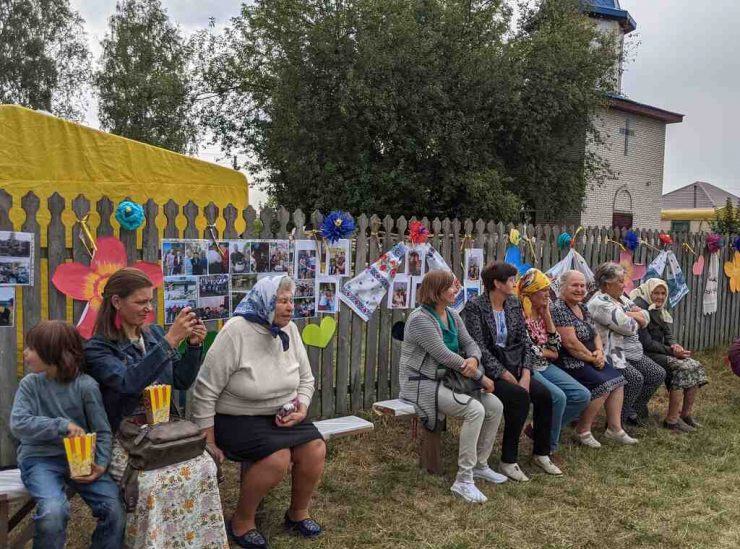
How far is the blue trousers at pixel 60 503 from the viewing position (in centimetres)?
254

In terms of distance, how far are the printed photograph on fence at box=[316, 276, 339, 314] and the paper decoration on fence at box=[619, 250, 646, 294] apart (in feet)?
13.9

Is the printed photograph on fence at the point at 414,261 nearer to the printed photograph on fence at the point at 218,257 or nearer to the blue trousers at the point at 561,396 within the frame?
the blue trousers at the point at 561,396

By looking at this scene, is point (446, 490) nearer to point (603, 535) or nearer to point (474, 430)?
point (474, 430)

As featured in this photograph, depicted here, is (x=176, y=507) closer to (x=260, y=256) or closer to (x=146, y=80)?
(x=260, y=256)

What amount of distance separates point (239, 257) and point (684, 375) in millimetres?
4110

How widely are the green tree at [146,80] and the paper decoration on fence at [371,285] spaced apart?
2051 centimetres

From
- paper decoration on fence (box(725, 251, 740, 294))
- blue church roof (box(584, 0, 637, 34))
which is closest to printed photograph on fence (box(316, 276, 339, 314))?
paper decoration on fence (box(725, 251, 740, 294))

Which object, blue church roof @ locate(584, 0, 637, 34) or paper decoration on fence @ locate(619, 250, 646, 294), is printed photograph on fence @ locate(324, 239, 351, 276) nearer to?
paper decoration on fence @ locate(619, 250, 646, 294)

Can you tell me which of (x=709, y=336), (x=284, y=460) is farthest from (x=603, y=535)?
(x=709, y=336)

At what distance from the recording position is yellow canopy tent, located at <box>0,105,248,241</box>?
14.8 ft

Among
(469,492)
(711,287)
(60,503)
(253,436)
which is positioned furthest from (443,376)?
(711,287)

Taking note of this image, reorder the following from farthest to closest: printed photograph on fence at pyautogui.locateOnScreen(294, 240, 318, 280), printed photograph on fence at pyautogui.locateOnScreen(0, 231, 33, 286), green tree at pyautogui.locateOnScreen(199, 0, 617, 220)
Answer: green tree at pyautogui.locateOnScreen(199, 0, 617, 220) < printed photograph on fence at pyautogui.locateOnScreen(294, 240, 318, 280) < printed photograph on fence at pyautogui.locateOnScreen(0, 231, 33, 286)

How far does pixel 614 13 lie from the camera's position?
Answer: 26062mm

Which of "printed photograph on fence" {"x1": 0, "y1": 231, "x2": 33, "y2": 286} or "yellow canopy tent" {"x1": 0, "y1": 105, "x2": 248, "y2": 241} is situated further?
"yellow canopy tent" {"x1": 0, "y1": 105, "x2": 248, "y2": 241}
